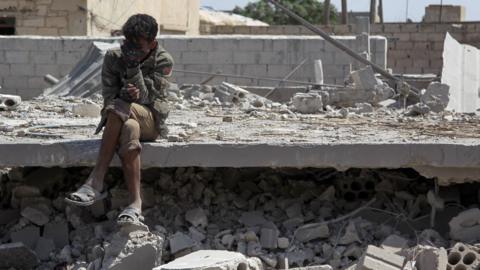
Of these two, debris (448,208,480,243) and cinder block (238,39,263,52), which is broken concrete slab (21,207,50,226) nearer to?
debris (448,208,480,243)

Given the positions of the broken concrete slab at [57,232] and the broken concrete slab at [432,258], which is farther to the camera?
the broken concrete slab at [57,232]

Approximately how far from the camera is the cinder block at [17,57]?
52.7 feet

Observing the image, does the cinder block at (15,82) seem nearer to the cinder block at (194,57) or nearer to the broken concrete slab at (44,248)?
the cinder block at (194,57)

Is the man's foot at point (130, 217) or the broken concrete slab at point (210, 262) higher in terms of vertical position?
the man's foot at point (130, 217)

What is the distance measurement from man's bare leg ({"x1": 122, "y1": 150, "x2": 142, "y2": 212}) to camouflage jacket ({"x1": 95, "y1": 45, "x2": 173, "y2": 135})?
29 centimetres

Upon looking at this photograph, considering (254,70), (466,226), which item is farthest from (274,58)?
(466,226)

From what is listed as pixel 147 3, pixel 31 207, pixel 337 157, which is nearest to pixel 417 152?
pixel 337 157

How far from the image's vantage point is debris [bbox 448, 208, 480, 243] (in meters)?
6.82

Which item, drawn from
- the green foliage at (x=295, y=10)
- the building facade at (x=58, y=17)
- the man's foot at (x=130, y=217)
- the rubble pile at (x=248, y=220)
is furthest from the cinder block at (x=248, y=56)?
the green foliage at (x=295, y=10)

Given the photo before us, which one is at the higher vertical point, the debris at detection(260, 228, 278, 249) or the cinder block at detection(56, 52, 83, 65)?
the cinder block at detection(56, 52, 83, 65)

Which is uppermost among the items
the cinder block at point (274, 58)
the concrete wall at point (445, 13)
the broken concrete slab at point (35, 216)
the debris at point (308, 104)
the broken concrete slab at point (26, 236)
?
the concrete wall at point (445, 13)

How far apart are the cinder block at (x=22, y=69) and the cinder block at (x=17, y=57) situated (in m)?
0.07

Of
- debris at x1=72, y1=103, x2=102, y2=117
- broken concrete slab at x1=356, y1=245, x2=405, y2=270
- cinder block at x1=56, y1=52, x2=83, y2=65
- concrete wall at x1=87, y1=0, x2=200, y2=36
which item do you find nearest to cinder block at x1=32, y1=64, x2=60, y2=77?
cinder block at x1=56, y1=52, x2=83, y2=65

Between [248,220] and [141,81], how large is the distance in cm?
130
